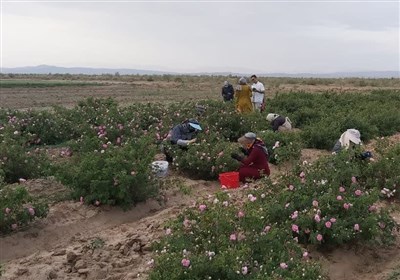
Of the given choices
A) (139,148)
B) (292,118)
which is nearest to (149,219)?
(139,148)

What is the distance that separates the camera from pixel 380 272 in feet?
17.4

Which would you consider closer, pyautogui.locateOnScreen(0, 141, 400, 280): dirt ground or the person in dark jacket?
pyautogui.locateOnScreen(0, 141, 400, 280): dirt ground

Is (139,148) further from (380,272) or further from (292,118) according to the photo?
(292,118)

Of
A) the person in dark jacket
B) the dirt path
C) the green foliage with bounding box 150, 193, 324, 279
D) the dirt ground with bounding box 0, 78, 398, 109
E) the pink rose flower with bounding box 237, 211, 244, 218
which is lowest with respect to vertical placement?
the dirt ground with bounding box 0, 78, 398, 109

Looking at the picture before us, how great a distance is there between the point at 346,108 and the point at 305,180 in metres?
11.5

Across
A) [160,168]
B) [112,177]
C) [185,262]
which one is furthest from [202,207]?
[160,168]

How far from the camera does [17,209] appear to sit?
649 centimetres

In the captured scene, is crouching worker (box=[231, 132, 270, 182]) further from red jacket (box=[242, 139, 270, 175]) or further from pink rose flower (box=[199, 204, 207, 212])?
pink rose flower (box=[199, 204, 207, 212])

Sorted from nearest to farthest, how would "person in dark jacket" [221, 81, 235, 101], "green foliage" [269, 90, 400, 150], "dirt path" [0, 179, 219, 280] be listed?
"dirt path" [0, 179, 219, 280]
"green foliage" [269, 90, 400, 150]
"person in dark jacket" [221, 81, 235, 101]

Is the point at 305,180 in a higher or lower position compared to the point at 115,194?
higher

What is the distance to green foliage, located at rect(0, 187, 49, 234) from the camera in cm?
634

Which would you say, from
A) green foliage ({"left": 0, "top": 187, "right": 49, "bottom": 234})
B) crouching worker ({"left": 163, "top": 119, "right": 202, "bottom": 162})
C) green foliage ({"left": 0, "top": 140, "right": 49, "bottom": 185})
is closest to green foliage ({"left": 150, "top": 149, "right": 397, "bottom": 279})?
green foliage ({"left": 0, "top": 187, "right": 49, "bottom": 234})

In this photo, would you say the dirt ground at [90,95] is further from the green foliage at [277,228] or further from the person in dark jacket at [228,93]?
the green foliage at [277,228]

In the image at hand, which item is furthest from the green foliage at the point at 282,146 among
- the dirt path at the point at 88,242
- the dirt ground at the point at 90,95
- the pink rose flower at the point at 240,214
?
the dirt ground at the point at 90,95
